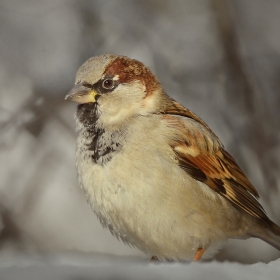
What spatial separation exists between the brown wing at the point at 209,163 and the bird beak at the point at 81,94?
0.23m

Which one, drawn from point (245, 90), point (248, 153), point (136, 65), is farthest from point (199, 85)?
point (136, 65)

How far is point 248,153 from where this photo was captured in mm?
2939

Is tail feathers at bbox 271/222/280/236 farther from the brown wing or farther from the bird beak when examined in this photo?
the bird beak

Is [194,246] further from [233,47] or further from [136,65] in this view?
[233,47]

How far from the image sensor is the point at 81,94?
5.97 feet

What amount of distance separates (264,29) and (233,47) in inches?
11.0

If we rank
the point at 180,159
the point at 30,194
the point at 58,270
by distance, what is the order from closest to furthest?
the point at 58,270
the point at 180,159
the point at 30,194

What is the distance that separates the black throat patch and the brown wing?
18cm

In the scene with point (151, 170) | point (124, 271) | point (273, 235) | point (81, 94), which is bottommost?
point (124, 271)

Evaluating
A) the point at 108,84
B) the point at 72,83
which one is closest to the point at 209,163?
the point at 108,84

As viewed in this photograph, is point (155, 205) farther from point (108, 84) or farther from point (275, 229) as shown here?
point (275, 229)

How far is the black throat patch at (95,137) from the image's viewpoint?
5.74 ft

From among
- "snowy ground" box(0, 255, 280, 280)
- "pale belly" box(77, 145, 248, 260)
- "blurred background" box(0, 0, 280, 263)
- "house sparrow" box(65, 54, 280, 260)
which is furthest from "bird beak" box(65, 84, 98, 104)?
"blurred background" box(0, 0, 280, 263)

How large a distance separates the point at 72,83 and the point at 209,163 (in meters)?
1.17
